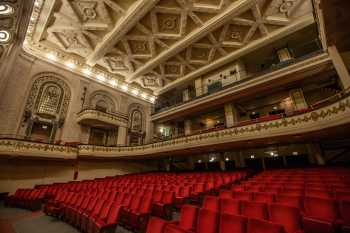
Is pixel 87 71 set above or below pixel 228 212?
above

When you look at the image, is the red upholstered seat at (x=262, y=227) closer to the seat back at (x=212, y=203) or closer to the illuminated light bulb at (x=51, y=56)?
the seat back at (x=212, y=203)

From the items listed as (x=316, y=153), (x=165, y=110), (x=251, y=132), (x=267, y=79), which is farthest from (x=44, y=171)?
(x=316, y=153)

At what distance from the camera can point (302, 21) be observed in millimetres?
9703

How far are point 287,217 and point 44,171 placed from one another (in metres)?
11.3

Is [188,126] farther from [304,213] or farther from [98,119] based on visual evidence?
[304,213]

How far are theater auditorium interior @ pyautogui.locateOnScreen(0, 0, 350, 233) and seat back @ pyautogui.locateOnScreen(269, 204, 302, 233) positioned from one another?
0.47m

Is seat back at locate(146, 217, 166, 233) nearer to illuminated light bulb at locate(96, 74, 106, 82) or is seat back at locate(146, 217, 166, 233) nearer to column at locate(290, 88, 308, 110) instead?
column at locate(290, 88, 308, 110)

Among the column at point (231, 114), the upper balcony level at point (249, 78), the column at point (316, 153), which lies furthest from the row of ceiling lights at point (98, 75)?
the column at point (316, 153)

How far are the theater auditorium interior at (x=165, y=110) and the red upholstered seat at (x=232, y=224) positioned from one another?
63 centimetres

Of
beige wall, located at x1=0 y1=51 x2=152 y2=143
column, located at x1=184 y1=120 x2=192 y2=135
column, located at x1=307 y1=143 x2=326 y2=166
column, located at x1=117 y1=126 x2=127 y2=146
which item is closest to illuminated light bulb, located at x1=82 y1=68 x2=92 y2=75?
beige wall, located at x1=0 y1=51 x2=152 y2=143

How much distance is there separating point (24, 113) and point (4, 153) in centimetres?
350

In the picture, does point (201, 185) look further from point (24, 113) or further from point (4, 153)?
point (24, 113)

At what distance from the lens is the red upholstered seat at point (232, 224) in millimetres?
1846

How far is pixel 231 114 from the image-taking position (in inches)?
439
